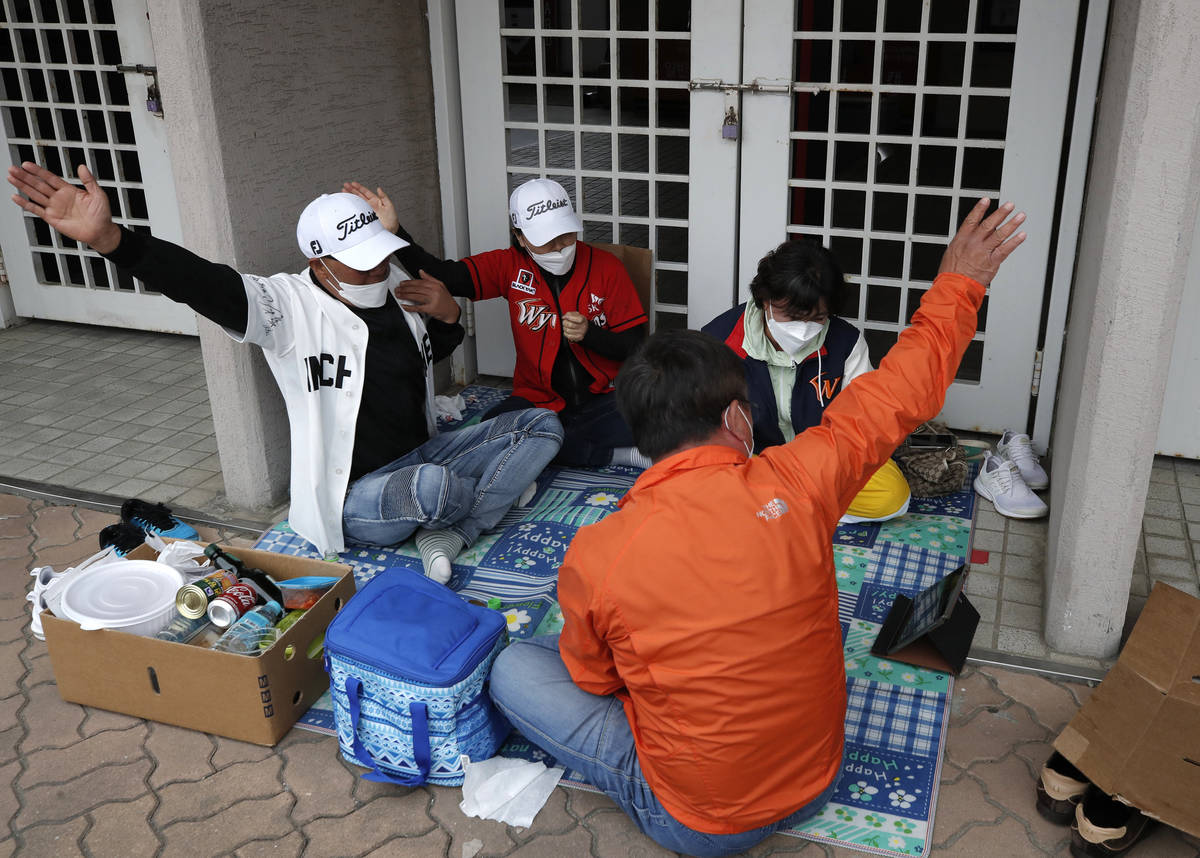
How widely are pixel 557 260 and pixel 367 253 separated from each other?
3.05ft

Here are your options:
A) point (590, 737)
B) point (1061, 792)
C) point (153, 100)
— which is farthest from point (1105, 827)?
point (153, 100)

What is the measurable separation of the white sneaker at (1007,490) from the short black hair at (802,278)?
1.11 m

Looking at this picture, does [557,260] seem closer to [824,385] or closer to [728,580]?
[824,385]

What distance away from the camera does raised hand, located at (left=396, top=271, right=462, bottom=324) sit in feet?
13.5

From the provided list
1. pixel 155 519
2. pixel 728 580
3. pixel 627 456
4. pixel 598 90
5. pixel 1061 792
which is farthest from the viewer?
pixel 598 90

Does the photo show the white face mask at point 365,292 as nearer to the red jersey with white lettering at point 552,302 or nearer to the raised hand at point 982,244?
the red jersey with white lettering at point 552,302

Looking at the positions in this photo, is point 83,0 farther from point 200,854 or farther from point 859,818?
point 859,818

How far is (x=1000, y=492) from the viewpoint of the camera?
14.2ft

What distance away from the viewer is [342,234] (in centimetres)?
375

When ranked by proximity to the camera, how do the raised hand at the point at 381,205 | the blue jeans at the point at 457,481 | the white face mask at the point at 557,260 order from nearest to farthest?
the blue jeans at the point at 457,481
the raised hand at the point at 381,205
the white face mask at the point at 557,260

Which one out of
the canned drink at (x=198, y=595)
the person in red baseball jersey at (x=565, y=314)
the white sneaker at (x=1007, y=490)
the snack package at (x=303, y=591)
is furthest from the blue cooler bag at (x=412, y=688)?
the white sneaker at (x=1007, y=490)

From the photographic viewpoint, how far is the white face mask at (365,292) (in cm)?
386

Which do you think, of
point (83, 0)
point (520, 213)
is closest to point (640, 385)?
point (520, 213)

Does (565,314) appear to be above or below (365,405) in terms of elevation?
above
